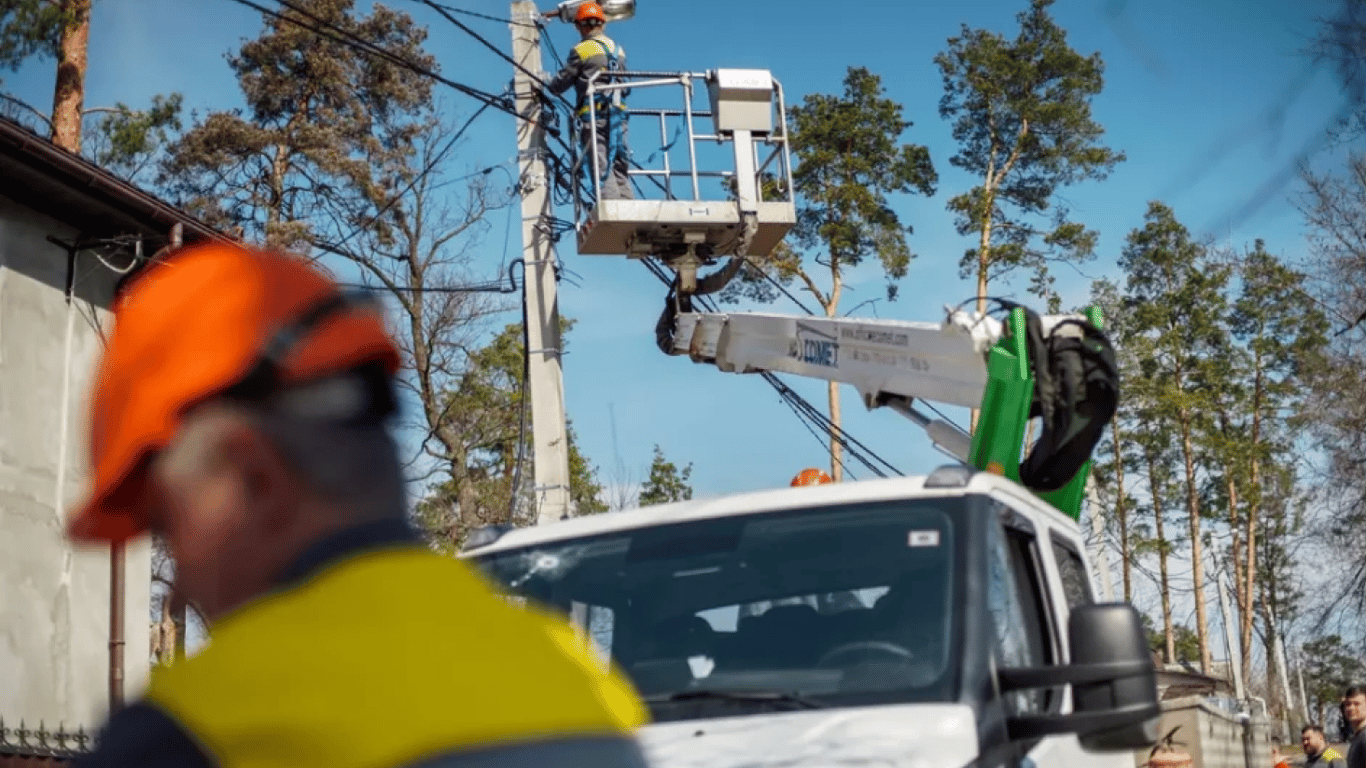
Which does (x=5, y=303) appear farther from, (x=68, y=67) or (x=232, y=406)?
(x=232, y=406)

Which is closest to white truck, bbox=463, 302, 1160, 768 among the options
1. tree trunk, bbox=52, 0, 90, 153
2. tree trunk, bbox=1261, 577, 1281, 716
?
tree trunk, bbox=52, 0, 90, 153

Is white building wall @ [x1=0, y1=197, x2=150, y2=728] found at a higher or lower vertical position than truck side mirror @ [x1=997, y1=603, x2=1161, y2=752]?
higher

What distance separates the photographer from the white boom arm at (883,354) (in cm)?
732

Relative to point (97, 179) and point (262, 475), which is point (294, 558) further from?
point (97, 179)

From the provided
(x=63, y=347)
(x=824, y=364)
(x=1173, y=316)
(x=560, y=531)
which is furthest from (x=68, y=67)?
(x=1173, y=316)

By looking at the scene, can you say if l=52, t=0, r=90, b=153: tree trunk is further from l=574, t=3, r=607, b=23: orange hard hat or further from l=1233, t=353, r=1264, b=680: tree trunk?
l=1233, t=353, r=1264, b=680: tree trunk

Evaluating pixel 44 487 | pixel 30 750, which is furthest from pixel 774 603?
pixel 44 487

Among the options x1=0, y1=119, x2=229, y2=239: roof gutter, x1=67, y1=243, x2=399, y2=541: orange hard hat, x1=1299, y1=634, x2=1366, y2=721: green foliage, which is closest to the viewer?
x1=67, y1=243, x2=399, y2=541: orange hard hat

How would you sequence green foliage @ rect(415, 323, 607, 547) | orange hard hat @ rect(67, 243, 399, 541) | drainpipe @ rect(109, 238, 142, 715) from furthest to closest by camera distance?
1. green foliage @ rect(415, 323, 607, 547)
2. drainpipe @ rect(109, 238, 142, 715)
3. orange hard hat @ rect(67, 243, 399, 541)

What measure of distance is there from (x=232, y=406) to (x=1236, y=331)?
50.3 m

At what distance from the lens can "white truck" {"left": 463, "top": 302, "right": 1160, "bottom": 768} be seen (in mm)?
3797

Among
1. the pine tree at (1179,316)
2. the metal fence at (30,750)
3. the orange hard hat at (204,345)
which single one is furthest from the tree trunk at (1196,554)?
the orange hard hat at (204,345)

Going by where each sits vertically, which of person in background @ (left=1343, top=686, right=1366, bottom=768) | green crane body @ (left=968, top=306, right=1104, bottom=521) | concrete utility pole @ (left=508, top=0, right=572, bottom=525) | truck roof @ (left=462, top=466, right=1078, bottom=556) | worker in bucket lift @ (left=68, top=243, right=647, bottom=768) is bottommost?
person in background @ (left=1343, top=686, right=1366, bottom=768)

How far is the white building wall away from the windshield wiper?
1016 centimetres
